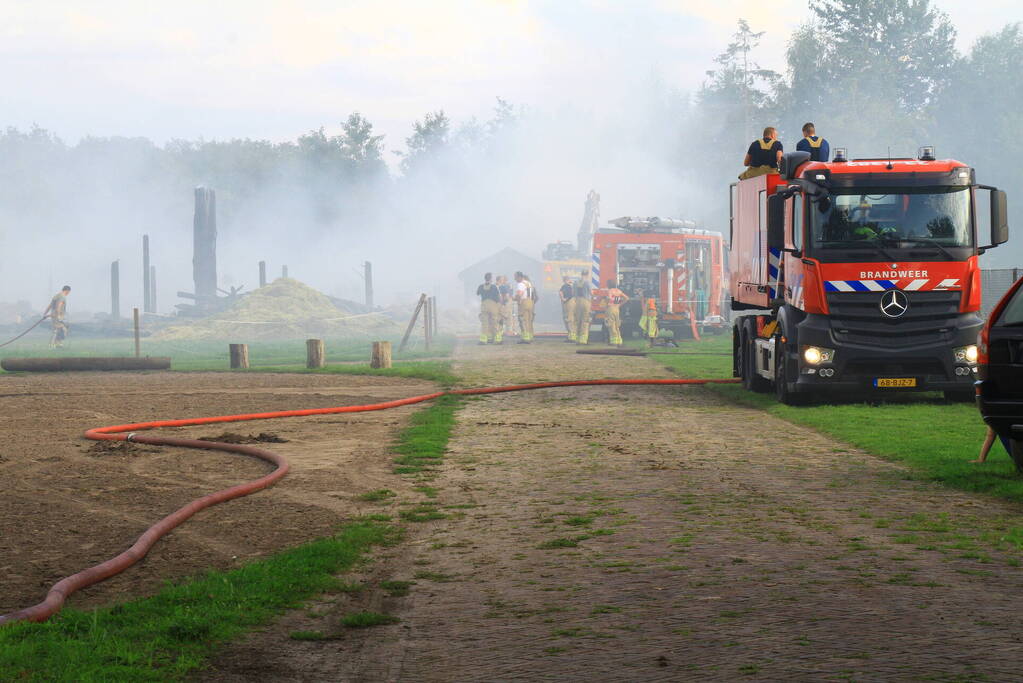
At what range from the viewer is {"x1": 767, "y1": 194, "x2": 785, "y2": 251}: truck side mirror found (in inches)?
609

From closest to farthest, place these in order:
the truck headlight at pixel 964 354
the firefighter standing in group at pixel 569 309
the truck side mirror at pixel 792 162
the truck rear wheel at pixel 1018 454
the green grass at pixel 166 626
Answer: the green grass at pixel 166 626 < the truck rear wheel at pixel 1018 454 < the truck headlight at pixel 964 354 < the truck side mirror at pixel 792 162 < the firefighter standing in group at pixel 569 309

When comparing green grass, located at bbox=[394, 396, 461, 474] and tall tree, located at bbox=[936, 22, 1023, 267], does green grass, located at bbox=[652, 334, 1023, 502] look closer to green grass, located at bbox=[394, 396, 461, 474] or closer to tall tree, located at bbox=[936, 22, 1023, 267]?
green grass, located at bbox=[394, 396, 461, 474]

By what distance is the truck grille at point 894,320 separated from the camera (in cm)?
1494

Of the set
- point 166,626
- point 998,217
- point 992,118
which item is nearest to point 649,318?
point 998,217

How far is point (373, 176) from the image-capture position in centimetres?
9956

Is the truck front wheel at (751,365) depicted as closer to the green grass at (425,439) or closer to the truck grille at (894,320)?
the truck grille at (894,320)

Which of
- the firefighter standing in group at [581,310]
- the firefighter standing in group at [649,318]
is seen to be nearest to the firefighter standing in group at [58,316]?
the firefighter standing in group at [581,310]

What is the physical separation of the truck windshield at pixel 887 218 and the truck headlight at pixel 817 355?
1.18 meters

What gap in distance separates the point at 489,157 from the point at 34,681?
109158 mm

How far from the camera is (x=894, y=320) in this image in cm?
1500

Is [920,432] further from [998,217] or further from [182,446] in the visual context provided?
[182,446]

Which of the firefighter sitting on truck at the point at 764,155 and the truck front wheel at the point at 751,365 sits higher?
the firefighter sitting on truck at the point at 764,155

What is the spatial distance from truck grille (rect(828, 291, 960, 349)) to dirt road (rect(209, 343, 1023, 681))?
4.44 meters

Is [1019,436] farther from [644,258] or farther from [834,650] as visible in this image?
[644,258]
